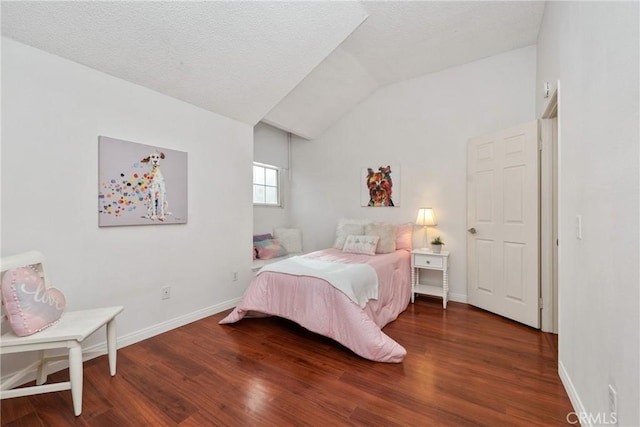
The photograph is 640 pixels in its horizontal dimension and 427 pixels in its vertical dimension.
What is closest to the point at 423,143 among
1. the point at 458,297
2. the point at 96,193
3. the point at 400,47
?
the point at 400,47

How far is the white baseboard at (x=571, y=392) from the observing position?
1.49 metres

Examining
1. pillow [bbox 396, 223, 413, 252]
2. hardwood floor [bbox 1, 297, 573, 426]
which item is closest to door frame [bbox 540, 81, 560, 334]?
hardwood floor [bbox 1, 297, 573, 426]

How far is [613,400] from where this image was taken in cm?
114

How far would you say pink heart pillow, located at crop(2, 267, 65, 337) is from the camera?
1.55 metres

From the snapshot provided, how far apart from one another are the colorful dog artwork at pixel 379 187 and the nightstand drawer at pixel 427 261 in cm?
89

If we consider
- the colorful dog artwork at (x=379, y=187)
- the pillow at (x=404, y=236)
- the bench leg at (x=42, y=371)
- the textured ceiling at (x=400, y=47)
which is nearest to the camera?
the bench leg at (x=42, y=371)

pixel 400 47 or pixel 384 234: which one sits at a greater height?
pixel 400 47

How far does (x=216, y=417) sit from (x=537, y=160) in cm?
333

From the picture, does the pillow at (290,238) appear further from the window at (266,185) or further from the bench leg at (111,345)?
the bench leg at (111,345)

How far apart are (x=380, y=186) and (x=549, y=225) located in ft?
6.67

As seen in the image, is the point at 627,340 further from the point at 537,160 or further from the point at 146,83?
the point at 146,83

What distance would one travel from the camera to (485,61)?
348 centimetres

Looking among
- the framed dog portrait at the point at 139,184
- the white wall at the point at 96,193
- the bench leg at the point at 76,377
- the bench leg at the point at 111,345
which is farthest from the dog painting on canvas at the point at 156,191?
the bench leg at the point at 76,377
